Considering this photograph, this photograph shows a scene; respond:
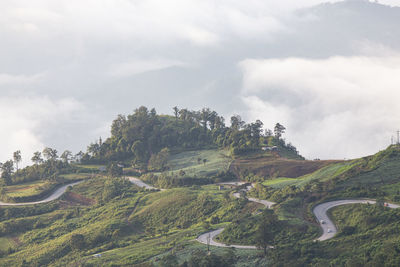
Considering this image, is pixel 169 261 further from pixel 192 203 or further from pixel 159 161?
pixel 159 161

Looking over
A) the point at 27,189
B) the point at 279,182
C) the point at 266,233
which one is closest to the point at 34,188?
the point at 27,189

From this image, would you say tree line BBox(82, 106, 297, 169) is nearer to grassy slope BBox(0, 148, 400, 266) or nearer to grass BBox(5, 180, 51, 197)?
grass BBox(5, 180, 51, 197)

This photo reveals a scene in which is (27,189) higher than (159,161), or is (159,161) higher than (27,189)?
(159,161)

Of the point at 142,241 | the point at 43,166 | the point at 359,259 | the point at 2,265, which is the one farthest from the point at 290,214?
the point at 43,166

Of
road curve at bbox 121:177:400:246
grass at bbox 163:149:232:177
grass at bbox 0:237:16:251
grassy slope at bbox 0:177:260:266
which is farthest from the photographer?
grass at bbox 163:149:232:177

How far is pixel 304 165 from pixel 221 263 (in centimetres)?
6541

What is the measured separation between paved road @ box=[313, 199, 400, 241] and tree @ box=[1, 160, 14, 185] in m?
97.8

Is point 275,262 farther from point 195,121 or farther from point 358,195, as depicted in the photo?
point 195,121

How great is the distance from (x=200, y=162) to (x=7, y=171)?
60.8m

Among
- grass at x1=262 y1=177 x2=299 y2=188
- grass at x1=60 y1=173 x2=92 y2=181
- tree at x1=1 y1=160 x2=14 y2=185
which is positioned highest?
tree at x1=1 y1=160 x2=14 y2=185

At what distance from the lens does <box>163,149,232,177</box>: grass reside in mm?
118250

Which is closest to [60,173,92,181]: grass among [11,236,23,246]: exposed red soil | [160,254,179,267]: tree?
[11,236,23,246]: exposed red soil

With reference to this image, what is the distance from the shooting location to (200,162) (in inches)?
5172

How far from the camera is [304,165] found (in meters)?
111
